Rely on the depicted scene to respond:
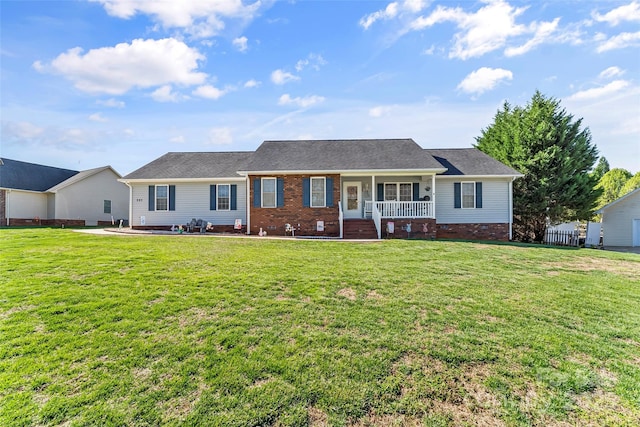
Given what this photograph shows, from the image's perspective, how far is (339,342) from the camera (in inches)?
167

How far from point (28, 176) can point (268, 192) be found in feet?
77.9

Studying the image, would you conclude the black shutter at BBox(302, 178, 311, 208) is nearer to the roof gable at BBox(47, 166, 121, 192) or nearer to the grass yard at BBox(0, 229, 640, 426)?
the grass yard at BBox(0, 229, 640, 426)

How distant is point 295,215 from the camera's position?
1543cm

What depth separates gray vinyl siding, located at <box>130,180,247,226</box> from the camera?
1717 cm

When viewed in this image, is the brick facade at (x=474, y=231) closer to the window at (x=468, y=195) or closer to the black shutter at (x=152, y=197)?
the window at (x=468, y=195)

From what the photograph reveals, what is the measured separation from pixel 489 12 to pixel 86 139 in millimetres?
26240

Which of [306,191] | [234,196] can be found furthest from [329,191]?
[234,196]

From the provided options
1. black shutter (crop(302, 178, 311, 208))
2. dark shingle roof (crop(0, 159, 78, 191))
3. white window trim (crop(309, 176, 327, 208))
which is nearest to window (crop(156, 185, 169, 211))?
black shutter (crop(302, 178, 311, 208))

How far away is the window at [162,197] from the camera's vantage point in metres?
17.5

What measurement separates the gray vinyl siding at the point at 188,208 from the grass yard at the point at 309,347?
9792mm

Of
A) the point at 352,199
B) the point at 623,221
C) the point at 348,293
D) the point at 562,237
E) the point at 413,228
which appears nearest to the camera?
the point at 348,293

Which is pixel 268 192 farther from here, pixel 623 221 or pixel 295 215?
pixel 623 221

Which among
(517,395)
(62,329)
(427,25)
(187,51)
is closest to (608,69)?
(427,25)

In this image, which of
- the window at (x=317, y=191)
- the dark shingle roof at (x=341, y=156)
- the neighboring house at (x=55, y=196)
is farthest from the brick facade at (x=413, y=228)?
the neighboring house at (x=55, y=196)
